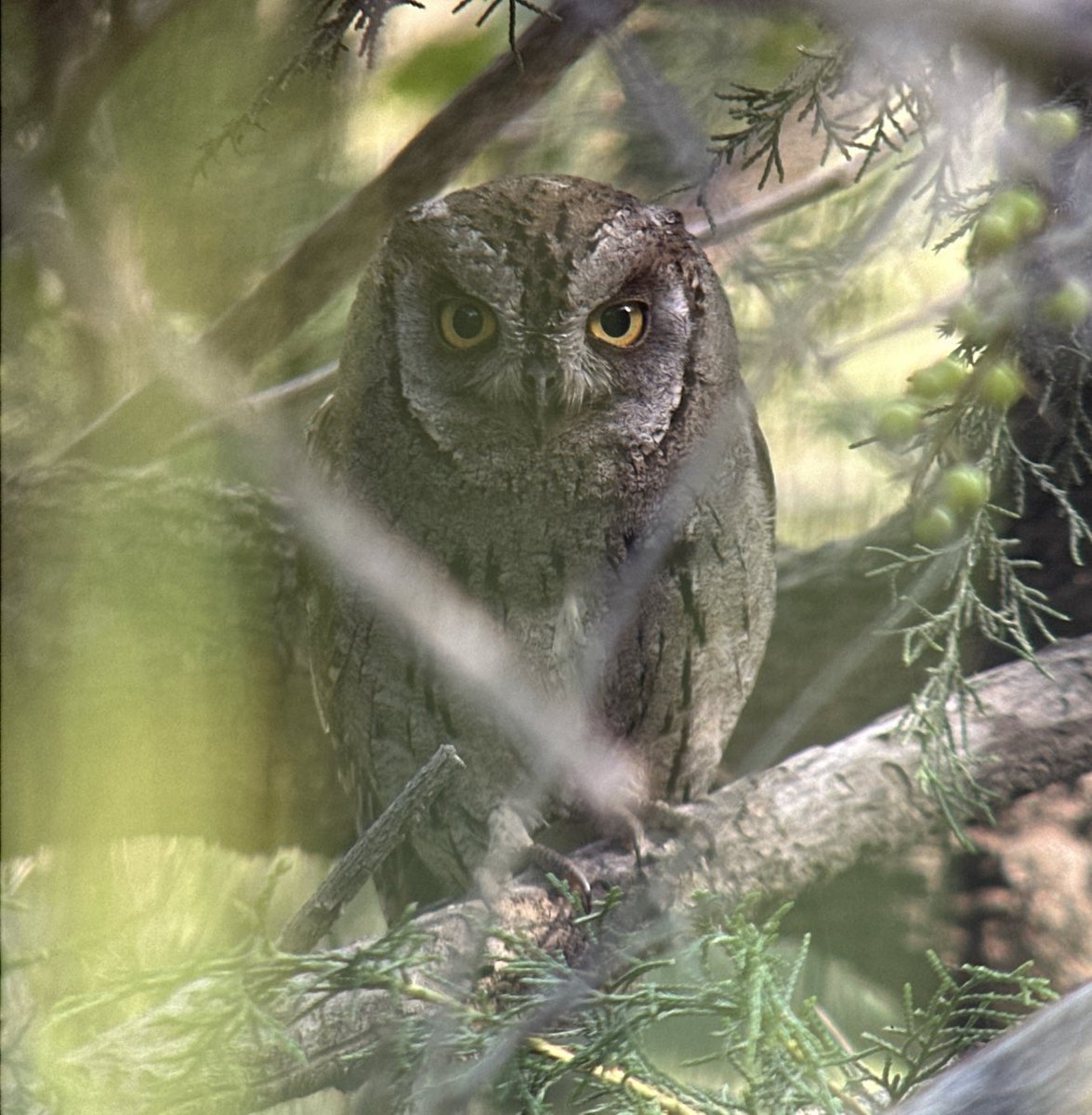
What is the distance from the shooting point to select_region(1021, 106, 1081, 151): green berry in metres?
0.90

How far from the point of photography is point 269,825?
4.36 feet

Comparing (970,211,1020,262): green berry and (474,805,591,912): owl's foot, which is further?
(474,805,591,912): owl's foot

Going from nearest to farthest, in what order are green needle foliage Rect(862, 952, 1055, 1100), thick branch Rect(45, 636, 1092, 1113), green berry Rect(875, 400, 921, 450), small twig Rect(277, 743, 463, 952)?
1. small twig Rect(277, 743, 463, 952)
2. green needle foliage Rect(862, 952, 1055, 1100)
3. green berry Rect(875, 400, 921, 450)
4. thick branch Rect(45, 636, 1092, 1113)

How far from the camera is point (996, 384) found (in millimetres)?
923

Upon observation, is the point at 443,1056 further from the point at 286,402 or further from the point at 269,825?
the point at 286,402

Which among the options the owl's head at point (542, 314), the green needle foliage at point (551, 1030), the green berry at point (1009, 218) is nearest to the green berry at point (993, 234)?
the green berry at point (1009, 218)

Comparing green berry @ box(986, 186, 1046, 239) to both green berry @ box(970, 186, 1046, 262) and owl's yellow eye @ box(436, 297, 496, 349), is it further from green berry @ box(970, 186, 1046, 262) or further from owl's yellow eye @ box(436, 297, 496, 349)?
owl's yellow eye @ box(436, 297, 496, 349)

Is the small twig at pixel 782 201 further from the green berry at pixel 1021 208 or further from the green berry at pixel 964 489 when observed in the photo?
the green berry at pixel 964 489

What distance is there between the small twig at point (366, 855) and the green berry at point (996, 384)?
0.55 meters

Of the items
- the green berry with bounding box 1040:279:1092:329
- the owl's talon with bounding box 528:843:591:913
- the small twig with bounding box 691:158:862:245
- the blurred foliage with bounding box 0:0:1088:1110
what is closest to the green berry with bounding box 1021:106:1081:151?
the blurred foliage with bounding box 0:0:1088:1110

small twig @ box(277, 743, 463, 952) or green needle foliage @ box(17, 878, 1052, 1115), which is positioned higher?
small twig @ box(277, 743, 463, 952)

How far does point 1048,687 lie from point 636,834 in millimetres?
519

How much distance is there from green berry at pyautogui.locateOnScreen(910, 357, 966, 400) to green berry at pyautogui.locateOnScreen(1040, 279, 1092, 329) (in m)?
0.08

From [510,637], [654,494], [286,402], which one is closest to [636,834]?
[510,637]
